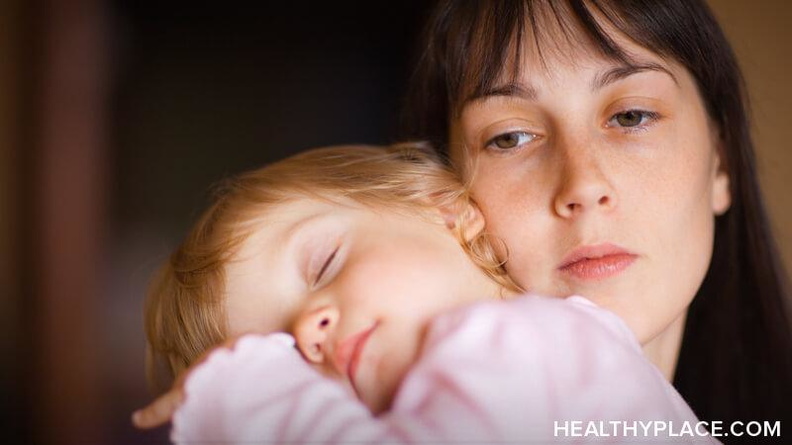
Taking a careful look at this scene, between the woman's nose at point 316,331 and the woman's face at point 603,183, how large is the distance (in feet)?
0.88

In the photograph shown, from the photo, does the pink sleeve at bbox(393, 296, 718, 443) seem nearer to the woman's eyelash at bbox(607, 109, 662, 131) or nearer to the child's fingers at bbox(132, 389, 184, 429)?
the child's fingers at bbox(132, 389, 184, 429)

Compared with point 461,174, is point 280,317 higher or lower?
lower

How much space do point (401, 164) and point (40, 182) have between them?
27.1 inches

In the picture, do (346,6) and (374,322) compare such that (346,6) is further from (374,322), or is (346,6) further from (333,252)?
(374,322)

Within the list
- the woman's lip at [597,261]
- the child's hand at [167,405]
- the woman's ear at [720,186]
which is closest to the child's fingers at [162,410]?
the child's hand at [167,405]

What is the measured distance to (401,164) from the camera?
37.2 inches

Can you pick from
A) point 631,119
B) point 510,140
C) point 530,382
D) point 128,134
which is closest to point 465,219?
point 510,140

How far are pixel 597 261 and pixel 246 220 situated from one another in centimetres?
41

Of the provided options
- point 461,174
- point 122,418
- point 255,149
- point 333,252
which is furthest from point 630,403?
point 255,149

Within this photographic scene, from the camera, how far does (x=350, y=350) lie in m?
0.67

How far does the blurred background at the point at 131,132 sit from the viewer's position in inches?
46.6

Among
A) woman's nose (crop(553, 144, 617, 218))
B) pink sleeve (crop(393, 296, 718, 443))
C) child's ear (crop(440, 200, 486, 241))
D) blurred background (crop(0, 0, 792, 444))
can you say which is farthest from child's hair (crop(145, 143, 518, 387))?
blurred background (crop(0, 0, 792, 444))

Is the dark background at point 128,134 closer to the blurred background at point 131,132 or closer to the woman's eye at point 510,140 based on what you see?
the blurred background at point 131,132

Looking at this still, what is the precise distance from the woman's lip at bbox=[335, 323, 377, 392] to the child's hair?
0.61 feet
